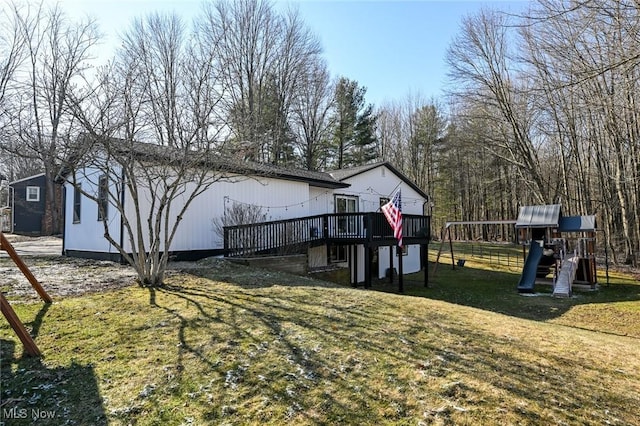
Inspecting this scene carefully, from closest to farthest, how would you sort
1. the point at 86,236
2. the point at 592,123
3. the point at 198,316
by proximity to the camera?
1. the point at 198,316
2. the point at 86,236
3. the point at 592,123

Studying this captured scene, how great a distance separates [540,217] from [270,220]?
439 inches

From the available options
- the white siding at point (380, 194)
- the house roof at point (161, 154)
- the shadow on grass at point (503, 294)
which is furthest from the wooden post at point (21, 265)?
the white siding at point (380, 194)

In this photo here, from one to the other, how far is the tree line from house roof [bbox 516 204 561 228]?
249 cm

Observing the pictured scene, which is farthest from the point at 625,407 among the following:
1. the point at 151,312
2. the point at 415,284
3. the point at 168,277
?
the point at 415,284

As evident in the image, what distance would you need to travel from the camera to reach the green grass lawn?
9.90ft

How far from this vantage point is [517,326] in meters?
5.91

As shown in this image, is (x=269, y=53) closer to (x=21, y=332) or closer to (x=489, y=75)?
(x=489, y=75)

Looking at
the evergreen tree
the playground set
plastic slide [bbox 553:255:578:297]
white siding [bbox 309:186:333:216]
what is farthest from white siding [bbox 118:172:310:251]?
the evergreen tree

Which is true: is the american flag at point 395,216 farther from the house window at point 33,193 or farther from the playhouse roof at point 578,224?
the house window at point 33,193

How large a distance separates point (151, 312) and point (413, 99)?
1397 inches

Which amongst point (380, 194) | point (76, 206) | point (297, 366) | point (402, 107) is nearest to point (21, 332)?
point (297, 366)

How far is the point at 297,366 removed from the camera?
12.2ft

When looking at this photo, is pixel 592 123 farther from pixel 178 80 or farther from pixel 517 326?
pixel 178 80

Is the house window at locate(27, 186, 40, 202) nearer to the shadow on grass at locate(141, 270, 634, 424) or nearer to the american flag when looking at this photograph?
the american flag
